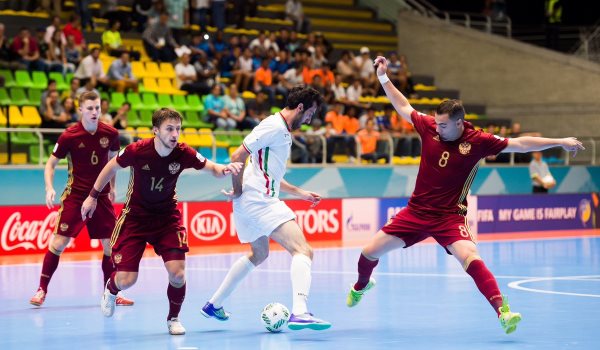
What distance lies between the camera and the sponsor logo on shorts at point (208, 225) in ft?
65.0

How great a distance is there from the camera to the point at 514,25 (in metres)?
35.4

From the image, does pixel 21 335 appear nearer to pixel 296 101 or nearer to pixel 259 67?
pixel 296 101

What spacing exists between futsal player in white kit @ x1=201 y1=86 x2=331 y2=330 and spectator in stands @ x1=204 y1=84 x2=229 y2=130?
1371 centimetres

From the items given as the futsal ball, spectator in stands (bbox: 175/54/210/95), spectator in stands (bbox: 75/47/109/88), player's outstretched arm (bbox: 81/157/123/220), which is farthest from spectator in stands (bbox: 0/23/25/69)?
the futsal ball

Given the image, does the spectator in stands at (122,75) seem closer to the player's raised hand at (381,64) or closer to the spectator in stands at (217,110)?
the spectator in stands at (217,110)

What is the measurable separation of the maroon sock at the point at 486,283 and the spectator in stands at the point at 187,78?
16.0 m

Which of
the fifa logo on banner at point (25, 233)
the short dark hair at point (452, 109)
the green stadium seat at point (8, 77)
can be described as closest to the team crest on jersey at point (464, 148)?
the short dark hair at point (452, 109)

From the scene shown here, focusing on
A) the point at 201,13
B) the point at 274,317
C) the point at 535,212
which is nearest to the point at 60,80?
the point at 201,13

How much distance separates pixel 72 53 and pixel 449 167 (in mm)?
14944

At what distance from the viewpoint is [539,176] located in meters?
25.5

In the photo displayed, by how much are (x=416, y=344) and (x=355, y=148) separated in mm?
15092

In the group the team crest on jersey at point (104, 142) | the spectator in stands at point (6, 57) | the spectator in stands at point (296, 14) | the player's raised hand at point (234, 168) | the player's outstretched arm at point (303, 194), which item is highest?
the spectator in stands at point (296, 14)

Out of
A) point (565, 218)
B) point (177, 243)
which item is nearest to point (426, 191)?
point (177, 243)

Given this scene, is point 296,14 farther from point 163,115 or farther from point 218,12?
point 163,115
